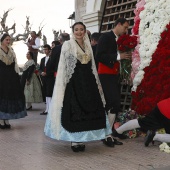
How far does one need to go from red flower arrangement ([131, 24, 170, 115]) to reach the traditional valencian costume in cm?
81

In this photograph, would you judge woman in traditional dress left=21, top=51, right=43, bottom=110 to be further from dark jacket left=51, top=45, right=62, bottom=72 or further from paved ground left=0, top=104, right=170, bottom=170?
paved ground left=0, top=104, right=170, bottom=170

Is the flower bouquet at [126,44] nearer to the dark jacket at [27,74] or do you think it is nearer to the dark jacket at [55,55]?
the dark jacket at [55,55]

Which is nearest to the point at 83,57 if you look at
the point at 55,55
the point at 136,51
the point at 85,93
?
the point at 85,93

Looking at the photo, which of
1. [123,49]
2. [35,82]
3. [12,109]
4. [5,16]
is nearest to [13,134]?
[12,109]

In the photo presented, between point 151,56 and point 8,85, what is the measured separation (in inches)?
103

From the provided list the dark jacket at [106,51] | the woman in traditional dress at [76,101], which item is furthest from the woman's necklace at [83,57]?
the dark jacket at [106,51]

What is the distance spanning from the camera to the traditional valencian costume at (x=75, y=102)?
191 inches

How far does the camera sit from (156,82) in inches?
212

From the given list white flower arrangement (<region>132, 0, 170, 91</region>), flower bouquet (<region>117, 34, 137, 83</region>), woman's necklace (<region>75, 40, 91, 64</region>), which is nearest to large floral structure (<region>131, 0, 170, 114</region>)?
white flower arrangement (<region>132, 0, 170, 91</region>)

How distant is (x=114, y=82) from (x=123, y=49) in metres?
0.47

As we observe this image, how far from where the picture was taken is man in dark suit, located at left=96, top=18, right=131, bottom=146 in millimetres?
5324

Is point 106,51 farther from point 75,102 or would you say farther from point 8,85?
point 8,85

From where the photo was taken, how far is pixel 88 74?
4.99 m

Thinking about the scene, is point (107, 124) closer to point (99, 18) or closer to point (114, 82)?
point (114, 82)
